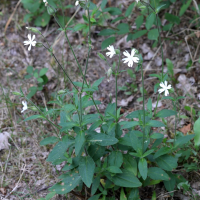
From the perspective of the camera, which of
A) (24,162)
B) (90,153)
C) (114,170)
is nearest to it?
(114,170)

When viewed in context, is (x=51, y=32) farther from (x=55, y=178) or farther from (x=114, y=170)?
(x=114, y=170)

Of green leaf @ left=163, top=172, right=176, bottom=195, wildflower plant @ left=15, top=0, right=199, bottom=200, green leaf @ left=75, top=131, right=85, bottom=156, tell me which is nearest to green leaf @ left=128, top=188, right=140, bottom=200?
wildflower plant @ left=15, top=0, right=199, bottom=200

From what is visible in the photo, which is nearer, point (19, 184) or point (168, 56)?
point (19, 184)

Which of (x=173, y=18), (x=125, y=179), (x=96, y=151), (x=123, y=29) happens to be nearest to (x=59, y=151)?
(x=96, y=151)

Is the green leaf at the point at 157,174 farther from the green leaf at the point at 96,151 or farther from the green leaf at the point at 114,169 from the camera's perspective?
the green leaf at the point at 96,151

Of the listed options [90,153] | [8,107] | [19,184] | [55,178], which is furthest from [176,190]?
[8,107]

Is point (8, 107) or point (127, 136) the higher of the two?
point (127, 136)
